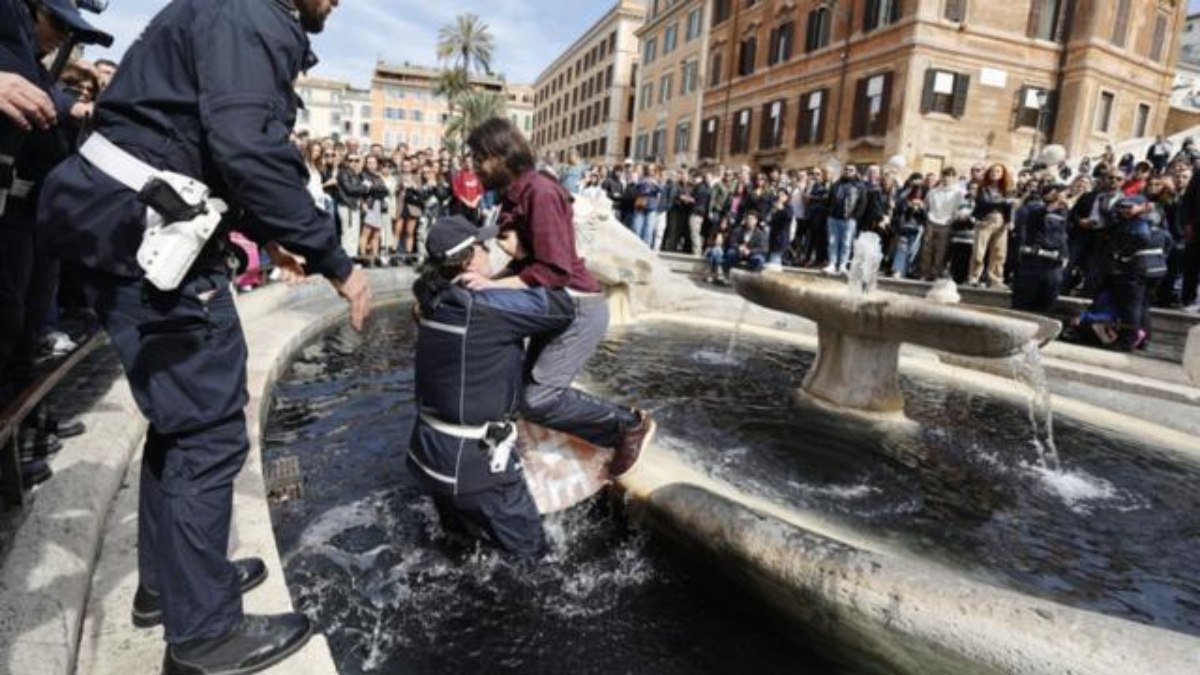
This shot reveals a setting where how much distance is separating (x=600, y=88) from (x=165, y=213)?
2586 inches

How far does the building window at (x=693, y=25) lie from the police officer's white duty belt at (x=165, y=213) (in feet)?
143

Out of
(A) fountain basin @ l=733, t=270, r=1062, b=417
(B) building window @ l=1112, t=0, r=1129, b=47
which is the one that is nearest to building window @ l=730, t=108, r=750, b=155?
(B) building window @ l=1112, t=0, r=1129, b=47

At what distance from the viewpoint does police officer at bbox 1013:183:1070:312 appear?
9.09 meters

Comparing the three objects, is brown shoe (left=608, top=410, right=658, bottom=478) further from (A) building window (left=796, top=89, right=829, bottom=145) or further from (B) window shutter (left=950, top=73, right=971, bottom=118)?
(A) building window (left=796, top=89, right=829, bottom=145)

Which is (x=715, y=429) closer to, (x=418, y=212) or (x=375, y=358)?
(x=375, y=358)

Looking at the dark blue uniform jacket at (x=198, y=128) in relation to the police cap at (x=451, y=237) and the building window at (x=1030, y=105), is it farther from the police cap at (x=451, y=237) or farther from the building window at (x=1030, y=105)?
the building window at (x=1030, y=105)

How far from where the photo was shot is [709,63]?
40094 millimetres

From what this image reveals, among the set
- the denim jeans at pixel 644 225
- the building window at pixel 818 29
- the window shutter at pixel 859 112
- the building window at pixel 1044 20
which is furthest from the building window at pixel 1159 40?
the denim jeans at pixel 644 225

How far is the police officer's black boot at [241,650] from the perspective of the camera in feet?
6.15

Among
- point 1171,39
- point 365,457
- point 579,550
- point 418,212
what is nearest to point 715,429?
point 579,550

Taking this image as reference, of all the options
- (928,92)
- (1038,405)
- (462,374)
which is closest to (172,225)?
(462,374)

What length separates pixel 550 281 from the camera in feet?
10.4

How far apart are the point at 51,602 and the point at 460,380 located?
1.38 metres

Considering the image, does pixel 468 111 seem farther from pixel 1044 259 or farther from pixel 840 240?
pixel 1044 259
